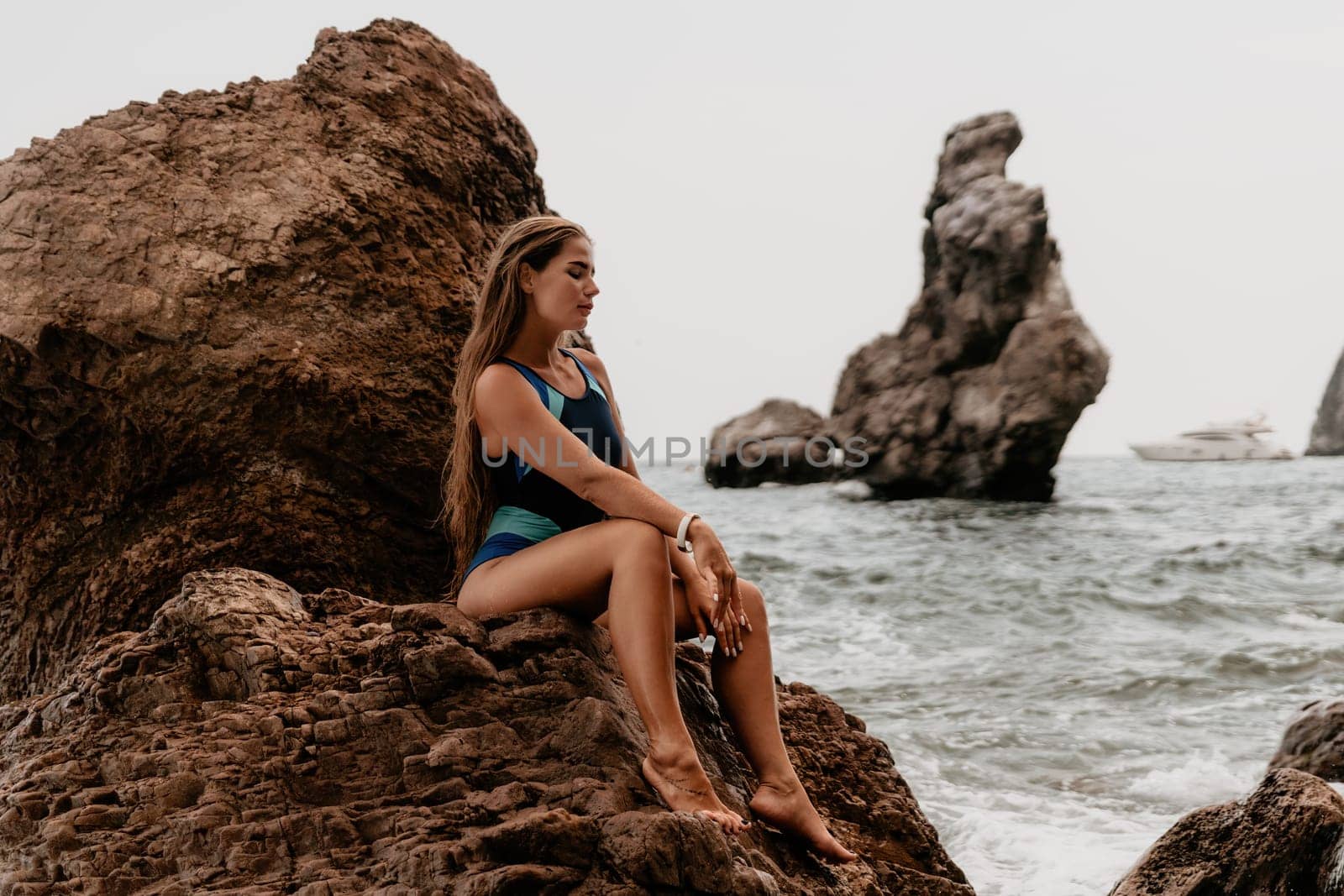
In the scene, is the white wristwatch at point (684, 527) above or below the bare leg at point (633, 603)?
above

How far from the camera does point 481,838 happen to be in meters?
2.39

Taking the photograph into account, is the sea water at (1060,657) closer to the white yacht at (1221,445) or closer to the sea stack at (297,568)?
the sea stack at (297,568)

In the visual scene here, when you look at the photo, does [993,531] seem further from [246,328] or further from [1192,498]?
[246,328]

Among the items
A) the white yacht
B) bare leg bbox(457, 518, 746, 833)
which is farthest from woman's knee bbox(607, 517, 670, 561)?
the white yacht

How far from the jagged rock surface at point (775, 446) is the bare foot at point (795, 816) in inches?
1235

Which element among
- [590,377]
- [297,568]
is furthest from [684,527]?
Result: [297,568]

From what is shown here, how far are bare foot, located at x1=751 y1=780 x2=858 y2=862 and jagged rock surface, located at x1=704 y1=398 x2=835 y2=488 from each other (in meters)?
31.4

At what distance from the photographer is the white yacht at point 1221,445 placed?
48.9m

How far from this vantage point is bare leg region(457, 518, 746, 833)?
2.69m

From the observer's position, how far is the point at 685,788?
8.75ft

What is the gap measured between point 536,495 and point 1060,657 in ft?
27.0

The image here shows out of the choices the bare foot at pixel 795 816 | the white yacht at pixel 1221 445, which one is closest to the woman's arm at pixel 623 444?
the bare foot at pixel 795 816

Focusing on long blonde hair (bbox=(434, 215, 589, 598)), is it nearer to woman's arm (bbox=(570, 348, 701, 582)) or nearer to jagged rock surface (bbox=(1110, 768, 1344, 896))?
woman's arm (bbox=(570, 348, 701, 582))

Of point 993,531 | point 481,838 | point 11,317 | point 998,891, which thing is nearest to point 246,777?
point 481,838
